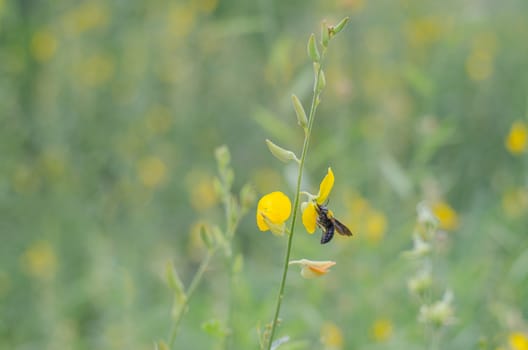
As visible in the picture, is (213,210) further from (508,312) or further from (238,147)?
(508,312)

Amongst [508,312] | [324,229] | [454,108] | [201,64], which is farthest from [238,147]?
[324,229]

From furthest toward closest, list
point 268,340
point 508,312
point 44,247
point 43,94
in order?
1. point 43,94
2. point 44,247
3. point 508,312
4. point 268,340

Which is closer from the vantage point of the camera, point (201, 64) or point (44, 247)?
point (44, 247)

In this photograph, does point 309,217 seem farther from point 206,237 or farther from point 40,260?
point 40,260

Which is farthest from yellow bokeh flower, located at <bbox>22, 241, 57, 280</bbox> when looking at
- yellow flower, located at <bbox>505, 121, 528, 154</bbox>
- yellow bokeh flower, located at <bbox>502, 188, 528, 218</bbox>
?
yellow flower, located at <bbox>505, 121, 528, 154</bbox>

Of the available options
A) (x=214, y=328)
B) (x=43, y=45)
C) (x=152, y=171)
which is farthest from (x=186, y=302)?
(x=43, y=45)

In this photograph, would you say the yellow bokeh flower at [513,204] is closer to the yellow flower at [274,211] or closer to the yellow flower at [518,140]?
the yellow flower at [518,140]
